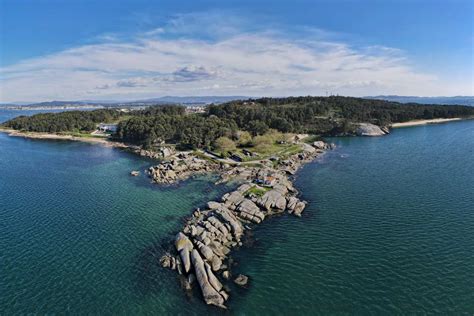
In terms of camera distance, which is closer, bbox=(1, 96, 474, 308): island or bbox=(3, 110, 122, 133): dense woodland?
bbox=(1, 96, 474, 308): island

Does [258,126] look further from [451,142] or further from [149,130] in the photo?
[451,142]

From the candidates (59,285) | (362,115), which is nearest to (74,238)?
(59,285)

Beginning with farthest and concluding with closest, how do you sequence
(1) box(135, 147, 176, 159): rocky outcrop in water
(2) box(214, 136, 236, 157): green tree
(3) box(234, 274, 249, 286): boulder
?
(1) box(135, 147, 176, 159): rocky outcrop in water
(2) box(214, 136, 236, 157): green tree
(3) box(234, 274, 249, 286): boulder

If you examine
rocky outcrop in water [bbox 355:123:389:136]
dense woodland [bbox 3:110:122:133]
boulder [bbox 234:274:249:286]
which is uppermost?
dense woodland [bbox 3:110:122:133]

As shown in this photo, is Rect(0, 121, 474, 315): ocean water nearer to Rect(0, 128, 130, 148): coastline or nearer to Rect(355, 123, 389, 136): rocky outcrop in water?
Rect(0, 128, 130, 148): coastline

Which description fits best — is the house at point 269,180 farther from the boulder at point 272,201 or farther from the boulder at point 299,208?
→ the boulder at point 299,208

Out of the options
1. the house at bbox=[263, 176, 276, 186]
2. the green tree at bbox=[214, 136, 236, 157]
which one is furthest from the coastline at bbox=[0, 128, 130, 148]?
the house at bbox=[263, 176, 276, 186]

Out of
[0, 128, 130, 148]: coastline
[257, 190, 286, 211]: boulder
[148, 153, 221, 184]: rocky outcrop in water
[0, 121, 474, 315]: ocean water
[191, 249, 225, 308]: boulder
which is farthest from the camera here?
[0, 128, 130, 148]: coastline

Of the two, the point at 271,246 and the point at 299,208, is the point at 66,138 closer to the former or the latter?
the point at 299,208

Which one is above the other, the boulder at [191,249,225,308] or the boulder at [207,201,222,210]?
the boulder at [207,201,222,210]
